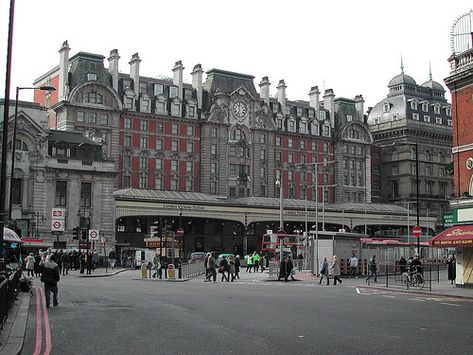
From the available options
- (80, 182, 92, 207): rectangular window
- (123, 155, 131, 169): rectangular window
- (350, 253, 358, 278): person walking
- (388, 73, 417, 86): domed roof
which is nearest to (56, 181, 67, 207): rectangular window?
(80, 182, 92, 207): rectangular window

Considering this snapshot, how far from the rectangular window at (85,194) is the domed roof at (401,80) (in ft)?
224

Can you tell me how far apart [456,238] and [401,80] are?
309 feet

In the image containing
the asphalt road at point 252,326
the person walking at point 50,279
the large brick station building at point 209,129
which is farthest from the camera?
the large brick station building at point 209,129

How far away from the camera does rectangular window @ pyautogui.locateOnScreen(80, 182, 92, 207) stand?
7525cm

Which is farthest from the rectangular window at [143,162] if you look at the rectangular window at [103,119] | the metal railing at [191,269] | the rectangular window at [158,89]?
the metal railing at [191,269]

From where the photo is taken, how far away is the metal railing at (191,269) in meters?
49.2

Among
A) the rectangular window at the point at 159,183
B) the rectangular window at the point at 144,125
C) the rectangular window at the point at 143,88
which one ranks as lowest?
the rectangular window at the point at 159,183

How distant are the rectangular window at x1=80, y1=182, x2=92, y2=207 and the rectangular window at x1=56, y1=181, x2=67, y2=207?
1820 millimetres

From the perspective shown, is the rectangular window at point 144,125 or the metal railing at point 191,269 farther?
the rectangular window at point 144,125

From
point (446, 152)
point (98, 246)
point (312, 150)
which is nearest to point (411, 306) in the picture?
point (98, 246)

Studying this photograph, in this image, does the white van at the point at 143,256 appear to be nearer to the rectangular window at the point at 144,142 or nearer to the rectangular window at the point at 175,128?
the rectangular window at the point at 144,142

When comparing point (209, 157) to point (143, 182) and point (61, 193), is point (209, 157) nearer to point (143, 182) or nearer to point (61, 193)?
point (143, 182)

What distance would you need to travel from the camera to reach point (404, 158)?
4656 inches

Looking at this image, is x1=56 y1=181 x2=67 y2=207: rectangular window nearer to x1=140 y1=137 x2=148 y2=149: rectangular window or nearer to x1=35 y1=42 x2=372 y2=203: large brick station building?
x1=35 y1=42 x2=372 y2=203: large brick station building
